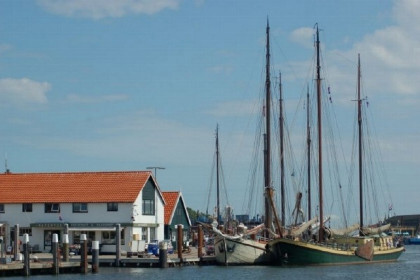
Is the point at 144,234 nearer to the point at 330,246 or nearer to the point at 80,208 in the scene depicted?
the point at 80,208

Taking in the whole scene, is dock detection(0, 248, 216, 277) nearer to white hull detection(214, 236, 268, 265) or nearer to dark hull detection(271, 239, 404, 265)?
white hull detection(214, 236, 268, 265)

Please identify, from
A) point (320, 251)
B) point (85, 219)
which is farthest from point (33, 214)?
point (320, 251)

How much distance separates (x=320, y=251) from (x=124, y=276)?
17743 millimetres

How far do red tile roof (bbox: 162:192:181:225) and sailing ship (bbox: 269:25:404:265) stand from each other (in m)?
16.0

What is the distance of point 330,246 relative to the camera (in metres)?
78.5

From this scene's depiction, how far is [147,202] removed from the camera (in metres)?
87.4

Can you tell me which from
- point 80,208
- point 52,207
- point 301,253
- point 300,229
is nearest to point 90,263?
point 80,208

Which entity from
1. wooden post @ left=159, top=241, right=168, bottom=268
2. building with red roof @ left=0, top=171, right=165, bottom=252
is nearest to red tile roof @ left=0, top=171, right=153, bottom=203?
building with red roof @ left=0, top=171, right=165, bottom=252

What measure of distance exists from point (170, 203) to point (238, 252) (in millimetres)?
22090

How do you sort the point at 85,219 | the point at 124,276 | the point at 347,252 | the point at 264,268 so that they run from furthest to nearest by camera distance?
the point at 85,219, the point at 347,252, the point at 264,268, the point at 124,276

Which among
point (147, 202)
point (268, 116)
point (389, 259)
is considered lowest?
point (389, 259)

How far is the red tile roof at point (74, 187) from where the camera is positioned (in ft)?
279

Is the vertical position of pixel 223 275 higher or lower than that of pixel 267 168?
lower

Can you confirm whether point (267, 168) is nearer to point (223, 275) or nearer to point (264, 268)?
point (264, 268)
